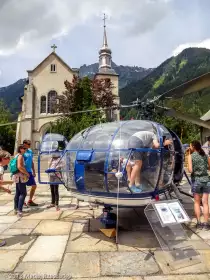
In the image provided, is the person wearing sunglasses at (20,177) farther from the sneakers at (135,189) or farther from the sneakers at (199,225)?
the sneakers at (199,225)

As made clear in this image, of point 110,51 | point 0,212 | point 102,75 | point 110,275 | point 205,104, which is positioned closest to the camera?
point 110,275

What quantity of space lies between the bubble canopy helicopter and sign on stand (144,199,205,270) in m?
0.46

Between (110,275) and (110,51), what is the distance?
4395cm

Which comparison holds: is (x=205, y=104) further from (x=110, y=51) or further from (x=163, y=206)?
(x=163, y=206)

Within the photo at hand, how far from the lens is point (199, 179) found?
18.2ft

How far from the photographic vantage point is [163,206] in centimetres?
437

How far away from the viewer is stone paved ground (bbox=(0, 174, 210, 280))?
3613 millimetres

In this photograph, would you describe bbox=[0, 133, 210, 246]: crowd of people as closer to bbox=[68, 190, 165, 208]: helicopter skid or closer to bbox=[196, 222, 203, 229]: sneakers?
bbox=[196, 222, 203, 229]: sneakers

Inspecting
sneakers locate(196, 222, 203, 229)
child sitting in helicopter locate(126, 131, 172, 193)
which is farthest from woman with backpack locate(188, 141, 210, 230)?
child sitting in helicopter locate(126, 131, 172, 193)

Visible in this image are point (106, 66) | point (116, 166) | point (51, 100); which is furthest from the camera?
point (106, 66)

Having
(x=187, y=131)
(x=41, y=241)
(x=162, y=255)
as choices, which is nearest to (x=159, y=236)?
(x=162, y=255)

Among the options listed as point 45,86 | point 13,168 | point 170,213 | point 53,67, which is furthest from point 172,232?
point 53,67

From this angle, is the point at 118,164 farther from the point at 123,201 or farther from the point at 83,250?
the point at 83,250

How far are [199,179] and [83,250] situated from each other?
2.85m
